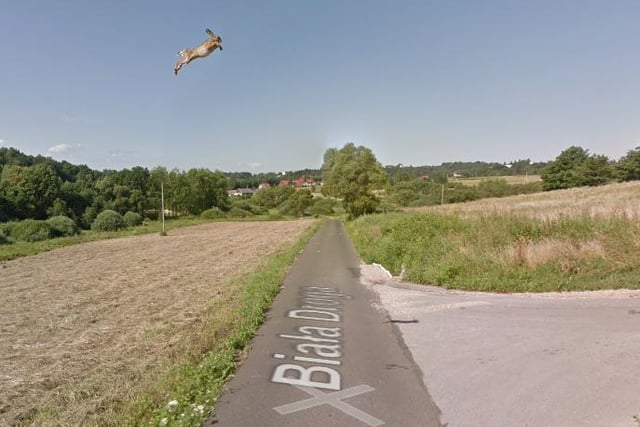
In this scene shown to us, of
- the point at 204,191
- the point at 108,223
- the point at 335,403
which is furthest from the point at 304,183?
the point at 335,403

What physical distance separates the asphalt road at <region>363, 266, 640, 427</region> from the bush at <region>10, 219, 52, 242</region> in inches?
1368

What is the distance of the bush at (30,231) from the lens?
30961mm

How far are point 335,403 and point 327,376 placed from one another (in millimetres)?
715

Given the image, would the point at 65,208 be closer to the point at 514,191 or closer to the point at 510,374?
the point at 510,374

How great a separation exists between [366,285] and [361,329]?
436 cm

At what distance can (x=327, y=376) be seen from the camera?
480cm

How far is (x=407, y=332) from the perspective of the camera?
6602 mm

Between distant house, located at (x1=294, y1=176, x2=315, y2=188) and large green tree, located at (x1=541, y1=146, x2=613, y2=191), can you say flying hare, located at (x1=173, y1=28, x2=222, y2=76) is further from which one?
distant house, located at (x1=294, y1=176, x2=315, y2=188)

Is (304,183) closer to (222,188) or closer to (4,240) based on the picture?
(222,188)

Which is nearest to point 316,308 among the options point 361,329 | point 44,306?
point 361,329

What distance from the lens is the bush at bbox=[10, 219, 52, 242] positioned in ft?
102

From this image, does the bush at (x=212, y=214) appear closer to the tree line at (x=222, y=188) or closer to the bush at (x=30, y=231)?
the tree line at (x=222, y=188)

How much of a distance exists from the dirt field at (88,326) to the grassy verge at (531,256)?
667 cm

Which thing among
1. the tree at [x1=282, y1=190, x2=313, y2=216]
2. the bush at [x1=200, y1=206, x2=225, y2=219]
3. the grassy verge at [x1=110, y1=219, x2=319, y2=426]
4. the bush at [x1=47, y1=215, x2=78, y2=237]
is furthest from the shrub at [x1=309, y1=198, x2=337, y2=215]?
the grassy verge at [x1=110, y1=219, x2=319, y2=426]
